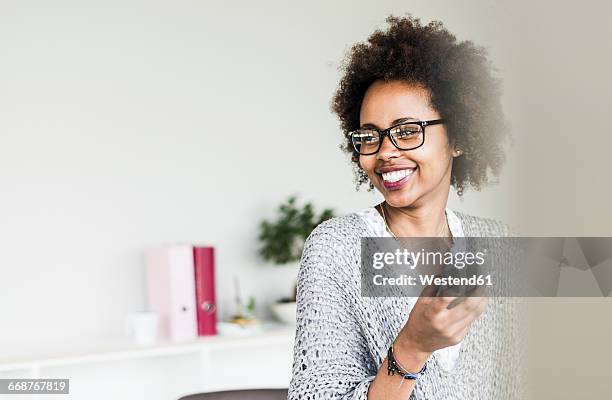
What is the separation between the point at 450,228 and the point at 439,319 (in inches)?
6.9

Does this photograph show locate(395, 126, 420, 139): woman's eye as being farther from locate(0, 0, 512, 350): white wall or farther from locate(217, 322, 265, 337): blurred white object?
locate(217, 322, 265, 337): blurred white object

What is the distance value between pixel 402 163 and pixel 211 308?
1.11 meters

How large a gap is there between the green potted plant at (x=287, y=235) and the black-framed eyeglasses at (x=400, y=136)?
3.75ft

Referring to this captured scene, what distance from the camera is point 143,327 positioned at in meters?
1.54

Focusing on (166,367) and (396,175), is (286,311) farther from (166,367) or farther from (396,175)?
(396,175)

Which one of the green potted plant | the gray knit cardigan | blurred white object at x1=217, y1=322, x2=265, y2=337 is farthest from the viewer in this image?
the green potted plant

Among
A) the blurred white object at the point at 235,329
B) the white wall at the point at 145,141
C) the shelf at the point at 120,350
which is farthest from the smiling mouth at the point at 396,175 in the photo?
the blurred white object at the point at 235,329

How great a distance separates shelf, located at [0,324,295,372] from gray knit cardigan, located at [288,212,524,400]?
880 mm

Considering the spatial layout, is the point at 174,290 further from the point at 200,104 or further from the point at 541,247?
the point at 541,247

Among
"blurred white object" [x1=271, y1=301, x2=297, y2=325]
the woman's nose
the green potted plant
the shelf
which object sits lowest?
the shelf

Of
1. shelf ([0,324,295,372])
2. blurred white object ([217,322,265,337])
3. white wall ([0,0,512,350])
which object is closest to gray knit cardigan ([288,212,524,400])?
white wall ([0,0,512,350])

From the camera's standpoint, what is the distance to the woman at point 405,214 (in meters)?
0.58

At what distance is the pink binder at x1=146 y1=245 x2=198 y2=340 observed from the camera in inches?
61.9

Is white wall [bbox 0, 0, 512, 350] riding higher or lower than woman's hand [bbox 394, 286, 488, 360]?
higher
